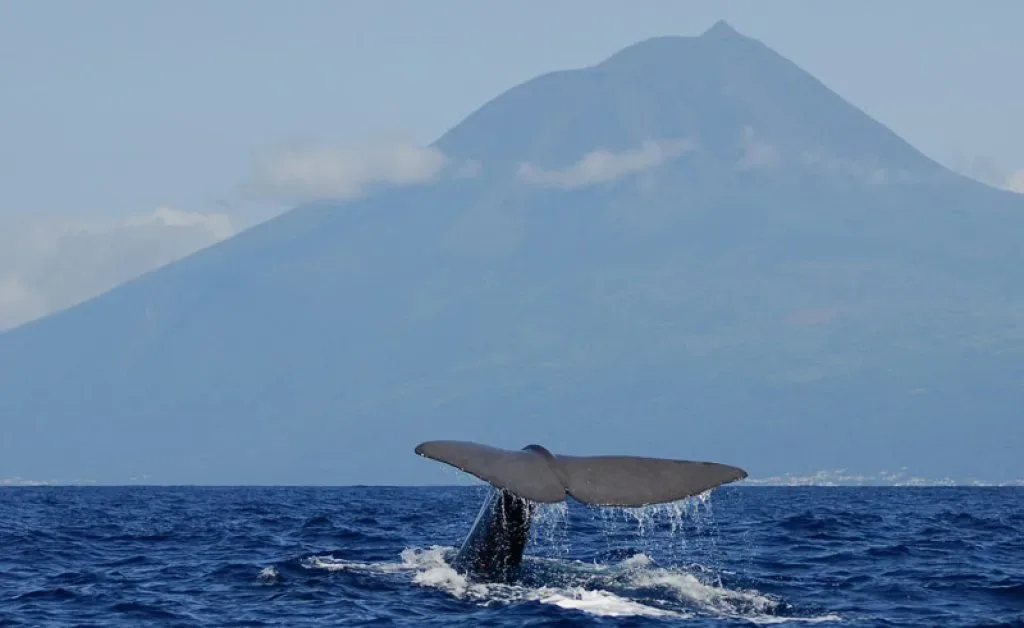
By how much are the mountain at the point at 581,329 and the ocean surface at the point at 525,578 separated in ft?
293

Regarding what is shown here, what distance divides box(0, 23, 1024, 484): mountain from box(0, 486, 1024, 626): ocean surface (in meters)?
89.2

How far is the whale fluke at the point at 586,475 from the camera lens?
10844 mm

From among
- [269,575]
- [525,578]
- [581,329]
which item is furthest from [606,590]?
[581,329]

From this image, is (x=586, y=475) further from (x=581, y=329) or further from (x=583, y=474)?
(x=581, y=329)

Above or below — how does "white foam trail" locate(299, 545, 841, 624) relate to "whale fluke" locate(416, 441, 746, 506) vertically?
below

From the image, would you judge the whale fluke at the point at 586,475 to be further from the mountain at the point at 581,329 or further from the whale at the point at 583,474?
the mountain at the point at 581,329

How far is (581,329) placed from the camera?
140 metres

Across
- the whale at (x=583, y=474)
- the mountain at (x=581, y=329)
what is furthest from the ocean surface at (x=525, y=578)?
the mountain at (x=581, y=329)

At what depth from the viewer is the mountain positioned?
389 ft

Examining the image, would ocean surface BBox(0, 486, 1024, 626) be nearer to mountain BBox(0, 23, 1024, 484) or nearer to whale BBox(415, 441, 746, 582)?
whale BBox(415, 441, 746, 582)

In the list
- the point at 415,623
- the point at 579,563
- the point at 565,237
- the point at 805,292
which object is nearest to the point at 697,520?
the point at 579,563

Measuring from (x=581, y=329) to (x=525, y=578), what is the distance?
12632 cm

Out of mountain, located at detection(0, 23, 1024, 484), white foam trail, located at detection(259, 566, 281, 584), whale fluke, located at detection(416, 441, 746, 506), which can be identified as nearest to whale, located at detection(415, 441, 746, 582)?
whale fluke, located at detection(416, 441, 746, 506)

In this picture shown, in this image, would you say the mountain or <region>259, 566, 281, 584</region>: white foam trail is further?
the mountain
